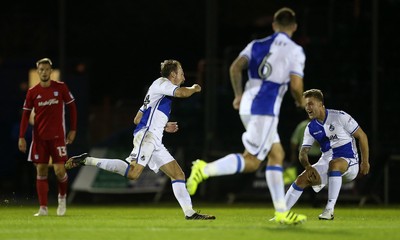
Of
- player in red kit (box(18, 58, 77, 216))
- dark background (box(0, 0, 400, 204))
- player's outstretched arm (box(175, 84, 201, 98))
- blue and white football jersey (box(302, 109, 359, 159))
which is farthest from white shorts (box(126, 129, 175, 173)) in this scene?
dark background (box(0, 0, 400, 204))

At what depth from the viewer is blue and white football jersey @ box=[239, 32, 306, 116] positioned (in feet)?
45.8

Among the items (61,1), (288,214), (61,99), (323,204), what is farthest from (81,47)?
(288,214)

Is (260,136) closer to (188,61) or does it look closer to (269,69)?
(269,69)

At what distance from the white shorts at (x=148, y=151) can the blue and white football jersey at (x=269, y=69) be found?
1.80 m

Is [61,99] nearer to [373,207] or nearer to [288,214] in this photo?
[288,214]

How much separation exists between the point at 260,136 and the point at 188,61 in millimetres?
28575

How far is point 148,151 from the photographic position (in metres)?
15.4

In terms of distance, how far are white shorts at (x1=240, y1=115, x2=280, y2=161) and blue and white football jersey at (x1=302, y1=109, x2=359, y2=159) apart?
2.48 m

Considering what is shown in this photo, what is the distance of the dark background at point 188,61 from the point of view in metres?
27.0

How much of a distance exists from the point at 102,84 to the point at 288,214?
28.8 meters

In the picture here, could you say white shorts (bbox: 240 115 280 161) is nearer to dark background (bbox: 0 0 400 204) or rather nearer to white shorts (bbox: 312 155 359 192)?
white shorts (bbox: 312 155 359 192)

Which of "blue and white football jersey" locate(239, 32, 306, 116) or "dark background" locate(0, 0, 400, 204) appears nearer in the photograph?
"blue and white football jersey" locate(239, 32, 306, 116)

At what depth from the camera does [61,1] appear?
27.5 m

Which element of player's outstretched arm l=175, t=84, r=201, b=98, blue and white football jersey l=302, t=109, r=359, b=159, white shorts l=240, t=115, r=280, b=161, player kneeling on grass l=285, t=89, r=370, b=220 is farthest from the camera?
blue and white football jersey l=302, t=109, r=359, b=159
